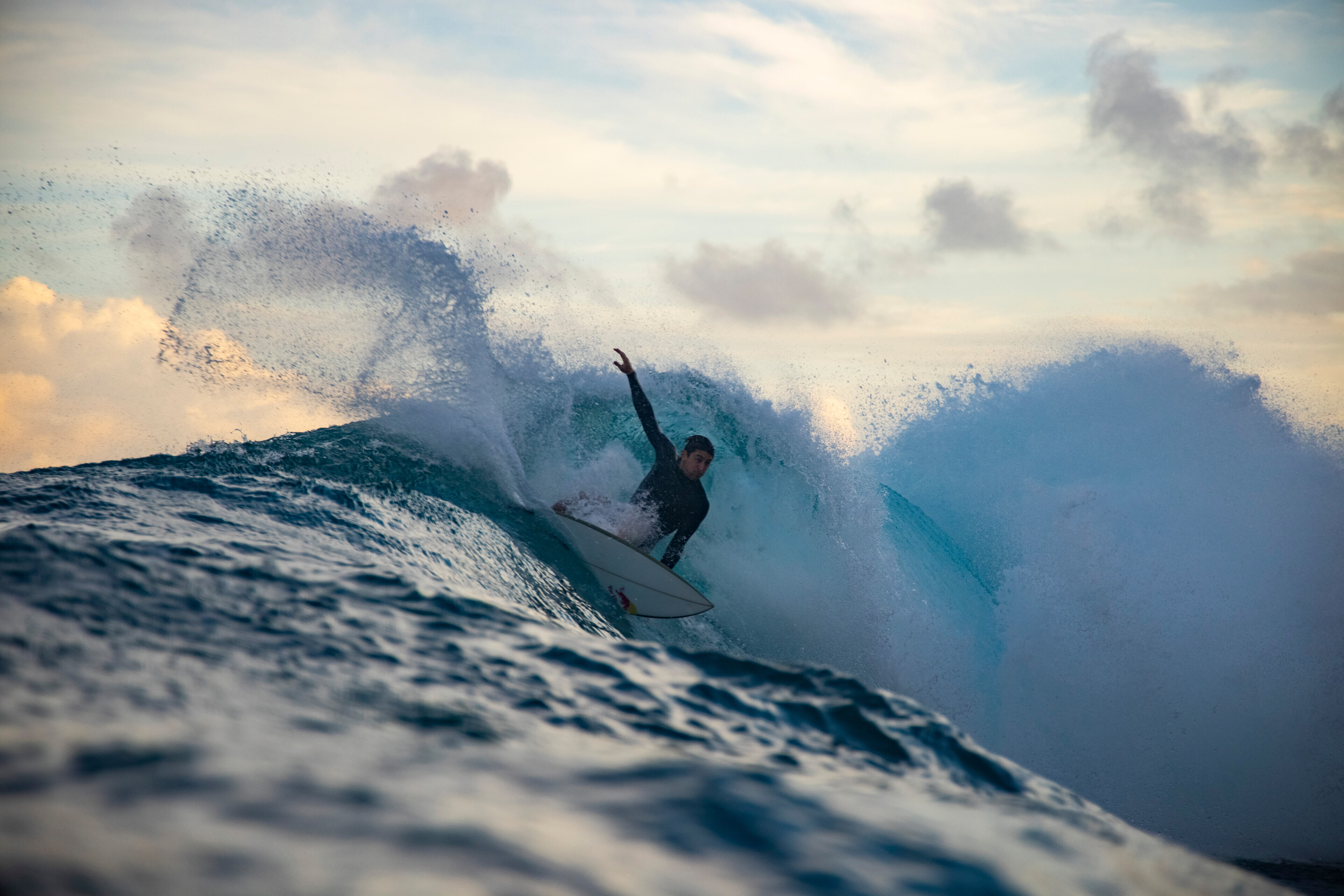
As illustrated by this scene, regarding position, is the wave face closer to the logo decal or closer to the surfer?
the logo decal

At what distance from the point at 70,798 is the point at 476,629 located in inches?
61.0

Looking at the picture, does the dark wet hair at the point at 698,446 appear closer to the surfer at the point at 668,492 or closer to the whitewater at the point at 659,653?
the surfer at the point at 668,492

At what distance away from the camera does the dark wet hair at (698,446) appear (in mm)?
6773

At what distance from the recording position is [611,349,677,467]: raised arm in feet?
22.5

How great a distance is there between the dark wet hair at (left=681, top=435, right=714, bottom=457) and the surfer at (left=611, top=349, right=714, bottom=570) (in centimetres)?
4

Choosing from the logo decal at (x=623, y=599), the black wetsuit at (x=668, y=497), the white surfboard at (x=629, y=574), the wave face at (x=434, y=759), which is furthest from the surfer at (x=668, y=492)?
the wave face at (x=434, y=759)

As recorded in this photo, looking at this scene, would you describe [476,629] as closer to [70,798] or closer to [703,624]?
[70,798]

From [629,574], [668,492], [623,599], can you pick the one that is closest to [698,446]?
[668,492]

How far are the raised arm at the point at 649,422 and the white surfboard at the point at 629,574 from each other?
21.6 inches

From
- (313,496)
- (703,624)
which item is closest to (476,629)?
(313,496)

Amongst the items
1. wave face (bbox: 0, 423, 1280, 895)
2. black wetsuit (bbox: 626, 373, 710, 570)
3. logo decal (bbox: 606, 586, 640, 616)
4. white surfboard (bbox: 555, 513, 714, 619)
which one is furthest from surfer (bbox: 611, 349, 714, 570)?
wave face (bbox: 0, 423, 1280, 895)

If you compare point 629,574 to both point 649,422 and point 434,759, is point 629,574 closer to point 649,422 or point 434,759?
point 649,422

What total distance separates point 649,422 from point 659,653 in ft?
13.4

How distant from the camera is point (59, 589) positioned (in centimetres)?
278
